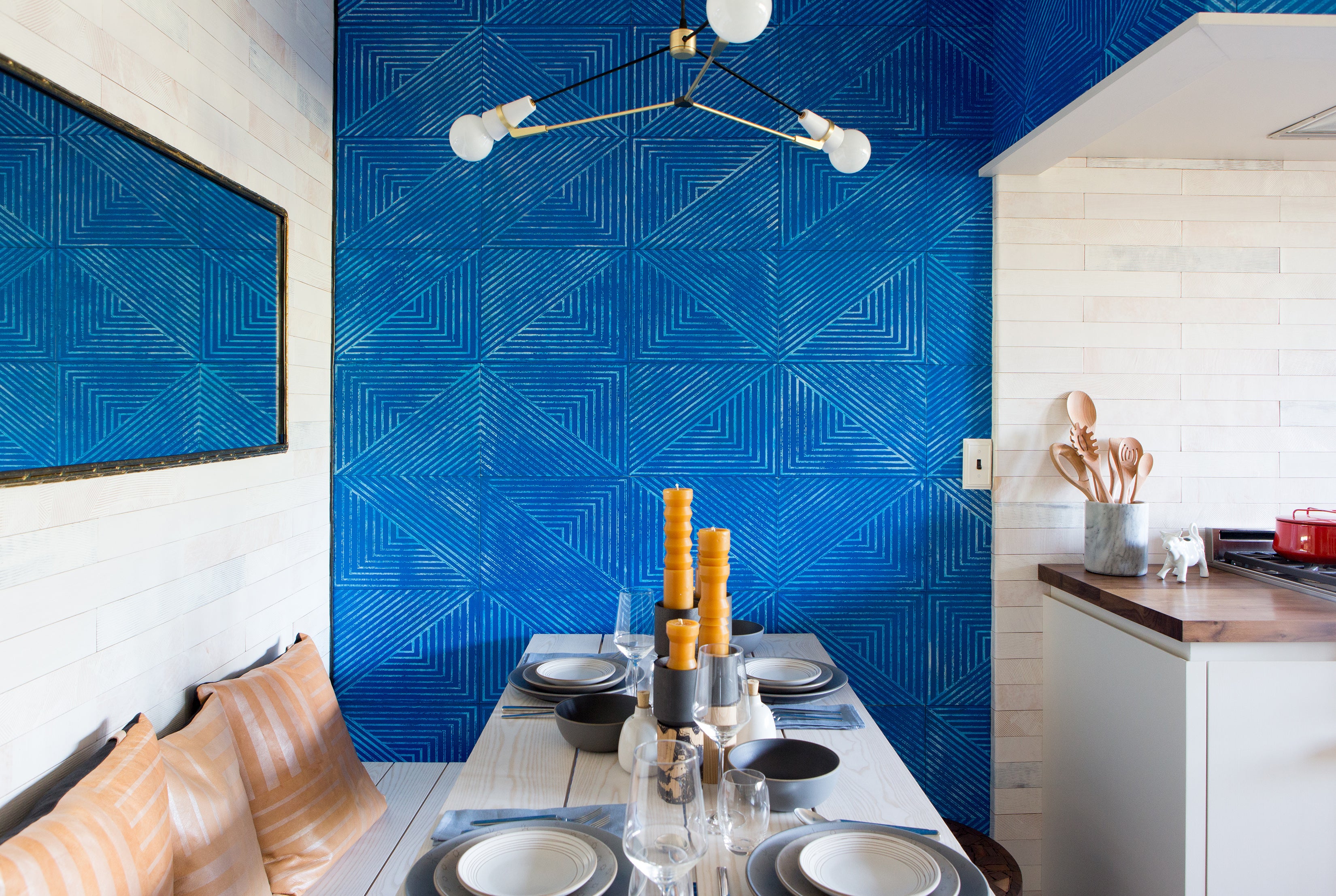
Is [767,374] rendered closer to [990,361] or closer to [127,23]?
[990,361]

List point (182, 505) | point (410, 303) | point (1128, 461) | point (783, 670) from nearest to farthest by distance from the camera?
1. point (182, 505)
2. point (783, 670)
3. point (1128, 461)
4. point (410, 303)

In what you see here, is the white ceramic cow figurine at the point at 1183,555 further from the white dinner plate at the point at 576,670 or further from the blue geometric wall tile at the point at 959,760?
the white dinner plate at the point at 576,670

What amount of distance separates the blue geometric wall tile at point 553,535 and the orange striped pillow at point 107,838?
3.57ft

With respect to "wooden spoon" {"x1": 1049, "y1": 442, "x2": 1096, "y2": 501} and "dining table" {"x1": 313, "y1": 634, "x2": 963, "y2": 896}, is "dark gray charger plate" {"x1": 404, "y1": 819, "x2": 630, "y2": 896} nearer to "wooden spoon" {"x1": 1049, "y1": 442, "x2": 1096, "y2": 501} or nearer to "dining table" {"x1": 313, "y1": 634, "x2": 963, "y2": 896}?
"dining table" {"x1": 313, "y1": 634, "x2": 963, "y2": 896}

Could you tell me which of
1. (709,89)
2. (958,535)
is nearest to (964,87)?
(709,89)

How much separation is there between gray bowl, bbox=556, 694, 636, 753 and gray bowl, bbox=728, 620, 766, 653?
485 mm

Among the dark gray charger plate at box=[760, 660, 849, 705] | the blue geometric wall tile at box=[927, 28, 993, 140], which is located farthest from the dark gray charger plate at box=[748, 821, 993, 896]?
the blue geometric wall tile at box=[927, 28, 993, 140]

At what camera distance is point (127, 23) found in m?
1.49

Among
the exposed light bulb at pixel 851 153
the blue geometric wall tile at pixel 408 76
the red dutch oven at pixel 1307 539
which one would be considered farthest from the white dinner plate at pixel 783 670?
the blue geometric wall tile at pixel 408 76

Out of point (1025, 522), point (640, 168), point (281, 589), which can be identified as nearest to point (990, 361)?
point (1025, 522)

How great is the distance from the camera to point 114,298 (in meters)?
1.44

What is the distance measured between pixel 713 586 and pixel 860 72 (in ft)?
5.69

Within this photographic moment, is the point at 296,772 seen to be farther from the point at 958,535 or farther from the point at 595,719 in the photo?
the point at 958,535

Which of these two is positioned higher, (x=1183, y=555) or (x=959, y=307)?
(x=959, y=307)
